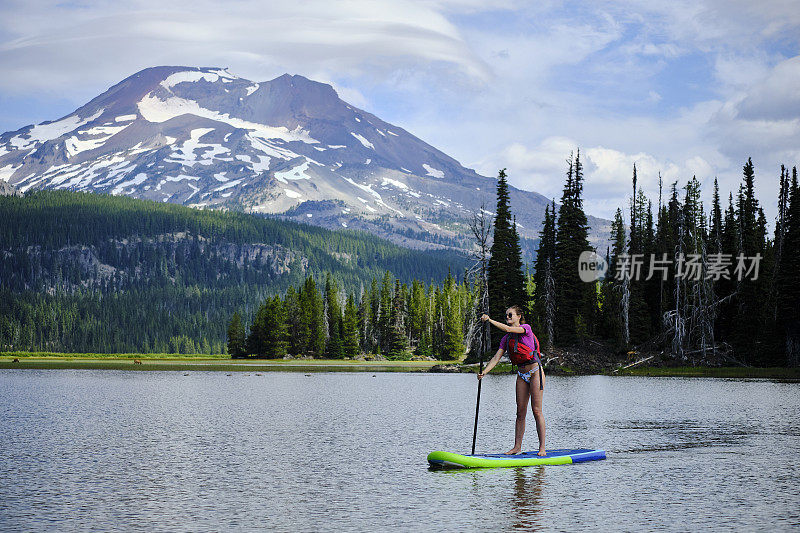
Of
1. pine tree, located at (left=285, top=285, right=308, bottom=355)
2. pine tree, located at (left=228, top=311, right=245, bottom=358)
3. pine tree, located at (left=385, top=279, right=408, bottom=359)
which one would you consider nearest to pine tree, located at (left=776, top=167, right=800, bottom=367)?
pine tree, located at (left=385, top=279, right=408, bottom=359)

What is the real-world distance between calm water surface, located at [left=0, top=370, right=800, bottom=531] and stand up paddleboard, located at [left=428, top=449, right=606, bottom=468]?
12.7 inches

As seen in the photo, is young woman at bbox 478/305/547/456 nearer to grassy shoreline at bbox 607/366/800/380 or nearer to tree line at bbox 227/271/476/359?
grassy shoreline at bbox 607/366/800/380

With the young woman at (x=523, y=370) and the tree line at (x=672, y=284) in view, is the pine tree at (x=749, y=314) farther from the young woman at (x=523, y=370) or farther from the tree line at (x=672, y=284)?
the young woman at (x=523, y=370)

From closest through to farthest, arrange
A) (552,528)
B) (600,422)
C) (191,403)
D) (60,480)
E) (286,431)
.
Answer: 1. (552,528)
2. (60,480)
3. (286,431)
4. (600,422)
5. (191,403)

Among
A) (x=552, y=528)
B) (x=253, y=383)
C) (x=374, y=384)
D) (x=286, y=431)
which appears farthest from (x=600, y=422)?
(x=253, y=383)

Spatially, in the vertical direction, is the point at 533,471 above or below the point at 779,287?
below

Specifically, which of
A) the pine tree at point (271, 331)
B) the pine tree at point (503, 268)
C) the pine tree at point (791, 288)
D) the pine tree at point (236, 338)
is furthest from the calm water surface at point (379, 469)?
the pine tree at point (236, 338)

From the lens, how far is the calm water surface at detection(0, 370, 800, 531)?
707 inches

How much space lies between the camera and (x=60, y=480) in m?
22.5

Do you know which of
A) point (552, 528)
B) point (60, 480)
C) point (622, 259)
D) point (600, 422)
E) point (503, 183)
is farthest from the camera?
point (503, 183)

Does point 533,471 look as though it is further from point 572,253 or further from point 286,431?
point 572,253

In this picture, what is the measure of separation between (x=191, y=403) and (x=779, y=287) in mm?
58603

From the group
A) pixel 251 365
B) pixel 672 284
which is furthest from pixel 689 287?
pixel 251 365

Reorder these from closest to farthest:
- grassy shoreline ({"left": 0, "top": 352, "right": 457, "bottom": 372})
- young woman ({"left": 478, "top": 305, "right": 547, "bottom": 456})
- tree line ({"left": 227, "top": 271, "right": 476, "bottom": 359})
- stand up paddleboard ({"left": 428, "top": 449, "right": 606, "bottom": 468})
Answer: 1. young woman ({"left": 478, "top": 305, "right": 547, "bottom": 456})
2. stand up paddleboard ({"left": 428, "top": 449, "right": 606, "bottom": 468})
3. grassy shoreline ({"left": 0, "top": 352, "right": 457, "bottom": 372})
4. tree line ({"left": 227, "top": 271, "right": 476, "bottom": 359})
